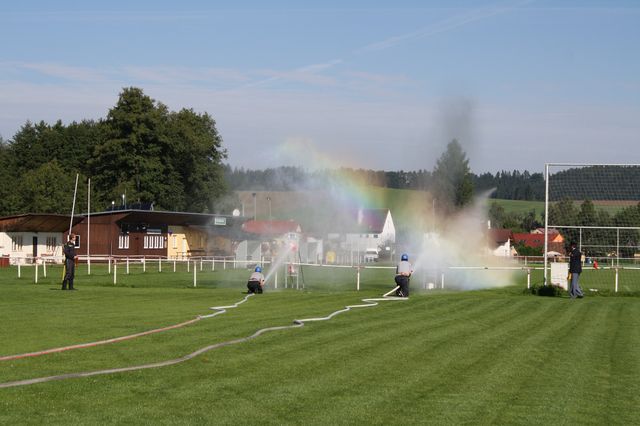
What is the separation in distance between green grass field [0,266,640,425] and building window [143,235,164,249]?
51.9 meters

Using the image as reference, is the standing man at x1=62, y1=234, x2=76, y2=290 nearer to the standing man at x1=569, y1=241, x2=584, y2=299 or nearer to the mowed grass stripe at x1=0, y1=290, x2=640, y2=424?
the mowed grass stripe at x1=0, y1=290, x2=640, y2=424

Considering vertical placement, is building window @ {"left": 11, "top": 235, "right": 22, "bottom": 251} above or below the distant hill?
below

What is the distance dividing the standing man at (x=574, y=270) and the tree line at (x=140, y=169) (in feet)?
188

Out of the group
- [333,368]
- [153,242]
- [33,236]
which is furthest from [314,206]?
[333,368]

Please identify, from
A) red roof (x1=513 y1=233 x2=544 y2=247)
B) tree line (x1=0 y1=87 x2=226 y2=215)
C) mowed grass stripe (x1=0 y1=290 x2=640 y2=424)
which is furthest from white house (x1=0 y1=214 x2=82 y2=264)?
red roof (x1=513 y1=233 x2=544 y2=247)

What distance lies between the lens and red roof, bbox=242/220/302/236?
168ft

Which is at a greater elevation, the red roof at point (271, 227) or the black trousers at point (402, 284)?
the red roof at point (271, 227)

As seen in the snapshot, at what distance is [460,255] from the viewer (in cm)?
4766

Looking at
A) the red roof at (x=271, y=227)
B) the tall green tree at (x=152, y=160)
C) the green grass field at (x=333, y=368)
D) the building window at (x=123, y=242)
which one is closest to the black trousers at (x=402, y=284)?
the green grass field at (x=333, y=368)

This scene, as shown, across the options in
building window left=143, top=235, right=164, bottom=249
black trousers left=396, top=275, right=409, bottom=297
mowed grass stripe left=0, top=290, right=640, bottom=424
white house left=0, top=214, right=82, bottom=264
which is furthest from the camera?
building window left=143, top=235, right=164, bottom=249

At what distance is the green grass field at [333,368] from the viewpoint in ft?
30.2

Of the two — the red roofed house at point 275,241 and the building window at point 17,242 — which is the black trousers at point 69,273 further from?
the building window at point 17,242

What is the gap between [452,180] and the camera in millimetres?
61531

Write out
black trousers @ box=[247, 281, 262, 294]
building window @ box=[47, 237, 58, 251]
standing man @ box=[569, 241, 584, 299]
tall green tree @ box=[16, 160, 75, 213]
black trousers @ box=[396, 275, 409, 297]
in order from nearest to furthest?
black trousers @ box=[396, 275, 409, 297], black trousers @ box=[247, 281, 262, 294], standing man @ box=[569, 241, 584, 299], building window @ box=[47, 237, 58, 251], tall green tree @ box=[16, 160, 75, 213]
